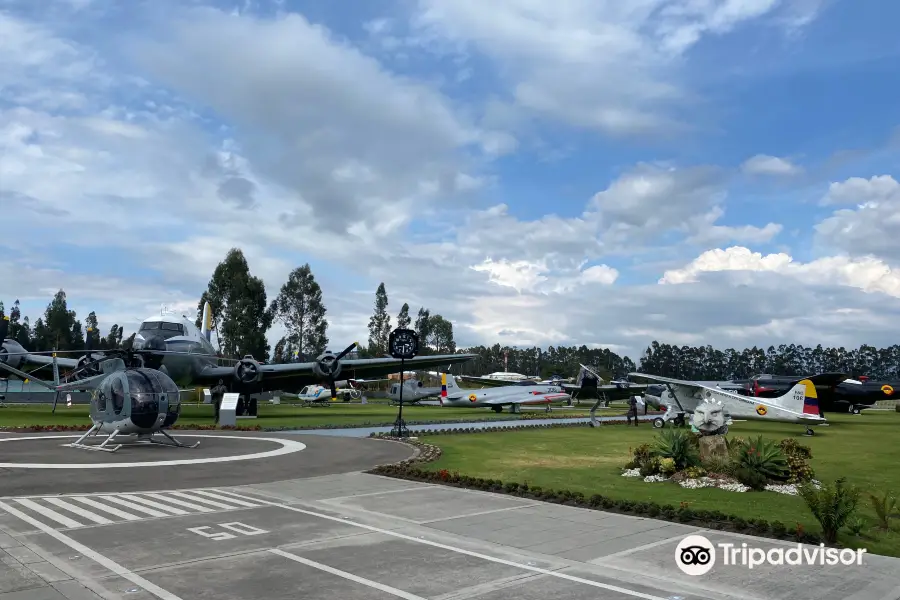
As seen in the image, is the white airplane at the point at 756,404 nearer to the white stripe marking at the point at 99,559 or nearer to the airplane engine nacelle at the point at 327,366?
the airplane engine nacelle at the point at 327,366

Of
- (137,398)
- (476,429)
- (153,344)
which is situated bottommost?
(476,429)

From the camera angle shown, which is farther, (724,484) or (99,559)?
(724,484)

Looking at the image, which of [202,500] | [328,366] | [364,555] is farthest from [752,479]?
[328,366]

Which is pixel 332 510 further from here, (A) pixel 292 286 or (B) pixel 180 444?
(A) pixel 292 286

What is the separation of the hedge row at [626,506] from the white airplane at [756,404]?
17501 mm

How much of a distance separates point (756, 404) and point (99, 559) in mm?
32158

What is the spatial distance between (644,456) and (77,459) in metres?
16.2

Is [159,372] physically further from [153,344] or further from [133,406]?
[153,344]

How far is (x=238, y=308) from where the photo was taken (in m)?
75.8

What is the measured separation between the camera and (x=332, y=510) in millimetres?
11062

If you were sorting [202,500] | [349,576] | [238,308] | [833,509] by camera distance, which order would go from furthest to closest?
1. [238,308]
2. [202,500]
3. [833,509]
4. [349,576]

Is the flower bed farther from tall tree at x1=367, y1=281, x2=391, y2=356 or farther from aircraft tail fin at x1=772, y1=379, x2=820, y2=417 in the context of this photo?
tall tree at x1=367, y1=281, x2=391, y2=356

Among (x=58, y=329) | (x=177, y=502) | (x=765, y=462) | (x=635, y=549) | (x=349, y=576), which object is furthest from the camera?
(x=58, y=329)

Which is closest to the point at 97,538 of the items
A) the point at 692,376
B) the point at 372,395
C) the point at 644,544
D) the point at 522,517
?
the point at 522,517
